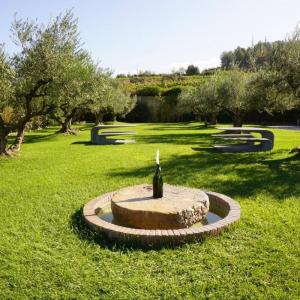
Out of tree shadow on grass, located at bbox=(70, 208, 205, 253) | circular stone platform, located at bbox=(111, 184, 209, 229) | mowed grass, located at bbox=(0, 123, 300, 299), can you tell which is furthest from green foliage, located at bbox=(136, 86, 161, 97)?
tree shadow on grass, located at bbox=(70, 208, 205, 253)

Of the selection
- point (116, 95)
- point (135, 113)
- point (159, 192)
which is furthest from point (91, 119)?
point (159, 192)

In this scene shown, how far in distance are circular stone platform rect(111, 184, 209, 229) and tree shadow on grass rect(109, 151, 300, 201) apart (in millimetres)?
1835

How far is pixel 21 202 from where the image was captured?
742cm

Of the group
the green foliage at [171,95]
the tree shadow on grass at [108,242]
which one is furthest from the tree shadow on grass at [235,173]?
the green foliage at [171,95]

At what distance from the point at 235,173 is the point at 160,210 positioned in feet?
16.1

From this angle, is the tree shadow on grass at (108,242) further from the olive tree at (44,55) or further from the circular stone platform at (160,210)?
the olive tree at (44,55)

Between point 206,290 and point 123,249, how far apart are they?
1469 millimetres

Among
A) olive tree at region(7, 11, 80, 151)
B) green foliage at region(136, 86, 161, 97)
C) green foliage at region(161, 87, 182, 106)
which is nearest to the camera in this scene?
olive tree at region(7, 11, 80, 151)

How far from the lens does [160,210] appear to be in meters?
5.87

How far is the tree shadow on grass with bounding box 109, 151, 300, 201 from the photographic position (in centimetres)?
839


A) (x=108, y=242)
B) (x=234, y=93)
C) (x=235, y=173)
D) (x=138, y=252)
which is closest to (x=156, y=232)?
(x=138, y=252)

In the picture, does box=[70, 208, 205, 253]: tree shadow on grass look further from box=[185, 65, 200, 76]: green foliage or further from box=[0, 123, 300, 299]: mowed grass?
box=[185, 65, 200, 76]: green foliage

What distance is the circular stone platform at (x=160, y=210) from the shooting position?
5.80 m

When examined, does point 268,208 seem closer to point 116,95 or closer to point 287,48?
point 287,48
